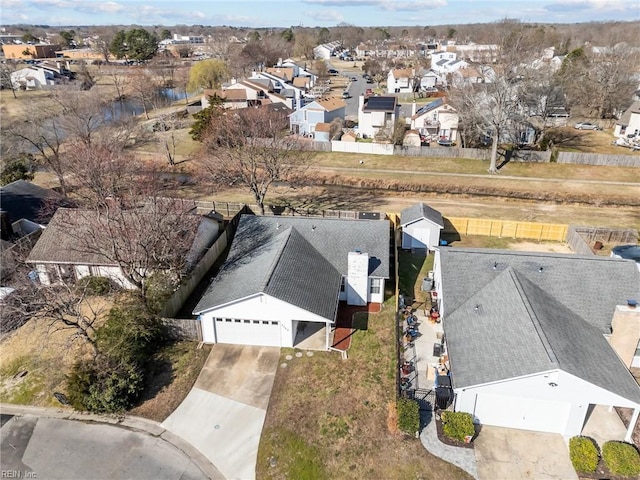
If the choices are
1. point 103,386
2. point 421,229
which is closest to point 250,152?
point 421,229

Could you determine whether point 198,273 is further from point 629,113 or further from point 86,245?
point 629,113

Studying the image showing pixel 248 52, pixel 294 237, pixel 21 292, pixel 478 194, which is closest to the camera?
pixel 21 292

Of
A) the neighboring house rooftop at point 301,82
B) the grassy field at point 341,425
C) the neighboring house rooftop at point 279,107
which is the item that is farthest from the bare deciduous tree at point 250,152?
the neighboring house rooftop at point 301,82

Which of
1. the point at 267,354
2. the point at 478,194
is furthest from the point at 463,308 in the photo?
the point at 478,194

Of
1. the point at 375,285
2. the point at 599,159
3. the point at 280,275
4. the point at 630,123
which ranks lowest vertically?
the point at 375,285

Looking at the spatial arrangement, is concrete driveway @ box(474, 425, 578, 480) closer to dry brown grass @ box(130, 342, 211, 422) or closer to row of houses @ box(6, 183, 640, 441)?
row of houses @ box(6, 183, 640, 441)

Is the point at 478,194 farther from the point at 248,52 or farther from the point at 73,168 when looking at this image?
the point at 248,52
